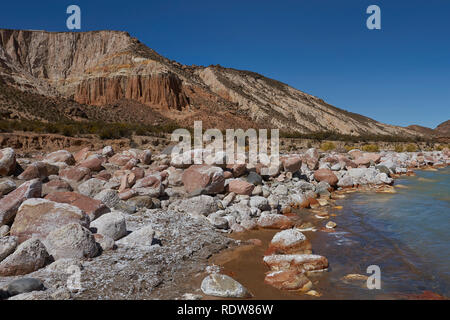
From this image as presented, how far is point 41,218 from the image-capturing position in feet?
16.9

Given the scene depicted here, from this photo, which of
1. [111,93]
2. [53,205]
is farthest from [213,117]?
[53,205]

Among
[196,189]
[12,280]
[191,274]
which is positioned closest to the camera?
Result: [12,280]

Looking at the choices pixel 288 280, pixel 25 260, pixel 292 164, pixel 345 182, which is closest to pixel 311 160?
pixel 345 182

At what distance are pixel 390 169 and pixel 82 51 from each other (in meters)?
64.3

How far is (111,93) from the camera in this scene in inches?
2025

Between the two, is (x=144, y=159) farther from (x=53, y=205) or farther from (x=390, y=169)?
(x=390, y=169)

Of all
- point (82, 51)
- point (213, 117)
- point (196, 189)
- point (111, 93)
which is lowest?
point (196, 189)

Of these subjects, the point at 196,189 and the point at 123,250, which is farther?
the point at 196,189

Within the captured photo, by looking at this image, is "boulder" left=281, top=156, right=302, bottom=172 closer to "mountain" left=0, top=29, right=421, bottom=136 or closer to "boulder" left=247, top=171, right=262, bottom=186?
"boulder" left=247, top=171, right=262, bottom=186

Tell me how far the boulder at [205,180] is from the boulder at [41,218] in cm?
380

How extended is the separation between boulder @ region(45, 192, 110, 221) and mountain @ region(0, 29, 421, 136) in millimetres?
36130

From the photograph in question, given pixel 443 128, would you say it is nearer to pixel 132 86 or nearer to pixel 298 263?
pixel 132 86

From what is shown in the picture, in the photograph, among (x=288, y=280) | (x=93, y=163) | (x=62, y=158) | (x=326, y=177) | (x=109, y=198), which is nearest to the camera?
(x=288, y=280)

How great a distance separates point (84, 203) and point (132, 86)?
50.4 metres
